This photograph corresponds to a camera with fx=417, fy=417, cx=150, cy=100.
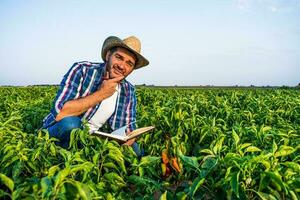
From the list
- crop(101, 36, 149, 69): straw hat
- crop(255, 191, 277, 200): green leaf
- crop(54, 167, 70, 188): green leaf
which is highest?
crop(101, 36, 149, 69): straw hat

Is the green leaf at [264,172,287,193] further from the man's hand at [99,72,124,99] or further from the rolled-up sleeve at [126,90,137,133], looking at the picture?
the rolled-up sleeve at [126,90,137,133]

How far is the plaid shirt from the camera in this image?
4.61 meters

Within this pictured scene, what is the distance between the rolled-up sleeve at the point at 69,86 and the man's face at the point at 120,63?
0.36 meters

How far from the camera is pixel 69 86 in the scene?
468 cm

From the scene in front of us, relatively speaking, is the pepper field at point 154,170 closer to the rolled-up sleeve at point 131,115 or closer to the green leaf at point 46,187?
the green leaf at point 46,187

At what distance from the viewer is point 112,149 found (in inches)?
116

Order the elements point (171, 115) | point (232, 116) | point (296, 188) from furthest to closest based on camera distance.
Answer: point (232, 116) < point (171, 115) < point (296, 188)

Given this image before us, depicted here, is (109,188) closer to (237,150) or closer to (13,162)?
(13,162)

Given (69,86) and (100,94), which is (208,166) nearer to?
(100,94)

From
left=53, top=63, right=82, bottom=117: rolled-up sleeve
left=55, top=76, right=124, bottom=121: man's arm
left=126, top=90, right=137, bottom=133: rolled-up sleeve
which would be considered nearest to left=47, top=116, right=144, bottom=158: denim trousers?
left=55, top=76, right=124, bottom=121: man's arm

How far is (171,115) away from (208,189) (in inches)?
109

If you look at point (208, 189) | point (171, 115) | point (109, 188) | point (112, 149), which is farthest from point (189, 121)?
point (208, 189)

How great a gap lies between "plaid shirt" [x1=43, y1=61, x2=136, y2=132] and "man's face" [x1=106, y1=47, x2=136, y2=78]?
20cm

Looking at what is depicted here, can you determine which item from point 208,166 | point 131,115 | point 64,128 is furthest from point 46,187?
point 131,115
